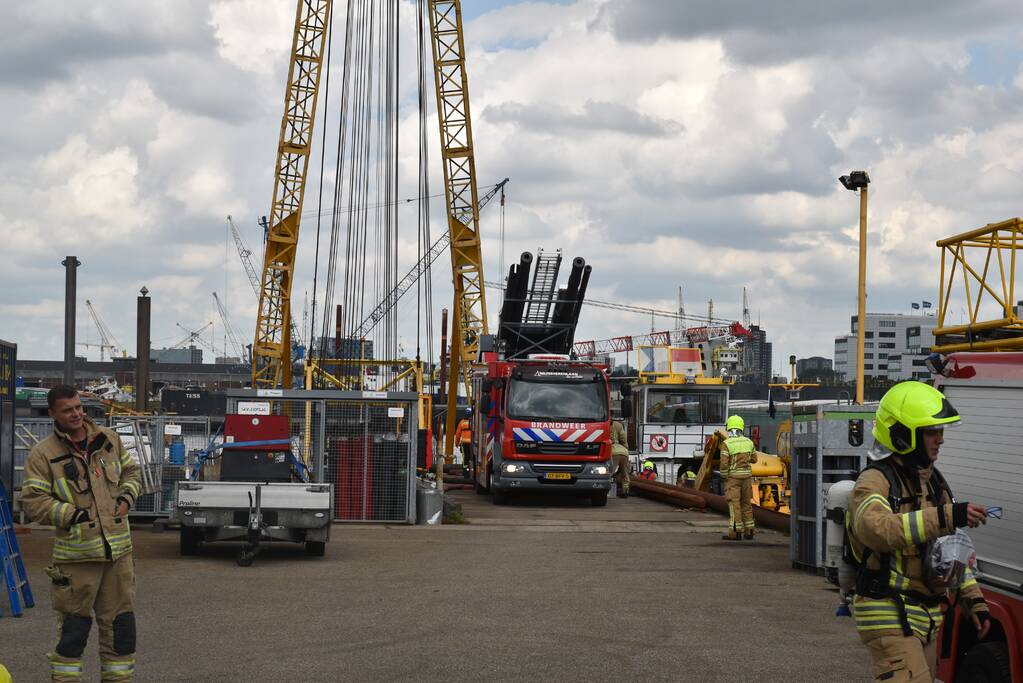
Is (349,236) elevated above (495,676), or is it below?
above

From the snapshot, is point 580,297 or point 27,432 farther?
point 580,297

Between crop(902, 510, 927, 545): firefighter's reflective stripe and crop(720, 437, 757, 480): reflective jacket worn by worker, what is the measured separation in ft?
43.2

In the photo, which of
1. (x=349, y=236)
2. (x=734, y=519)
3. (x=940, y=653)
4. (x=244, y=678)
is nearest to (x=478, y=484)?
(x=734, y=519)

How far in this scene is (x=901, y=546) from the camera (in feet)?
17.6

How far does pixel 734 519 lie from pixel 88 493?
13.1 metres

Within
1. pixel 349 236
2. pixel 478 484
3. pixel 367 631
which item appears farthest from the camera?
pixel 349 236

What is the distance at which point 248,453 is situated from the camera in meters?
17.8

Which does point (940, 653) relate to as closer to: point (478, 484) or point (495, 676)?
point (495, 676)

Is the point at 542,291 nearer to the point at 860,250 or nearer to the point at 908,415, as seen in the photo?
the point at 860,250

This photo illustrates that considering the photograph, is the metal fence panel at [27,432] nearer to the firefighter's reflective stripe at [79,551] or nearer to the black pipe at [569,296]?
the black pipe at [569,296]

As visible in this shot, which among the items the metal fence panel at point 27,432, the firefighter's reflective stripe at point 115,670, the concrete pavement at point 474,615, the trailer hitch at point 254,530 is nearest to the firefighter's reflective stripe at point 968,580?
the concrete pavement at point 474,615

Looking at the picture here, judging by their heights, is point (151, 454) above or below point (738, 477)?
above

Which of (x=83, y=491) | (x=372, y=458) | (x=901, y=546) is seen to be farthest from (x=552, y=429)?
(x=901, y=546)

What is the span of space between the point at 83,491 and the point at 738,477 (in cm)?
1244
